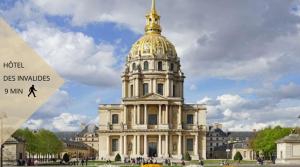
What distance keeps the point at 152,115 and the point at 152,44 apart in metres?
15.9

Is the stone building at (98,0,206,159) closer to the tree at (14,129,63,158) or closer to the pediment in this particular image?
the pediment

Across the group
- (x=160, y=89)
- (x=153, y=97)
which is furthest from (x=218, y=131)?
(x=153, y=97)

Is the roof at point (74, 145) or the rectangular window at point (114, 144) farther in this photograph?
the roof at point (74, 145)

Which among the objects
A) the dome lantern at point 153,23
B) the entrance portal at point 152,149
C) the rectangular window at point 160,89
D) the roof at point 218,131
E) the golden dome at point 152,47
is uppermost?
the dome lantern at point 153,23

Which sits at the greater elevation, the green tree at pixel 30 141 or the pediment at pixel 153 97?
the pediment at pixel 153 97

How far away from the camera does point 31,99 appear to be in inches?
856

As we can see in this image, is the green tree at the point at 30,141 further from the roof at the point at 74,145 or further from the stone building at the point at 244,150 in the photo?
the stone building at the point at 244,150

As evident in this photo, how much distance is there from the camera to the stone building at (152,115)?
116125 millimetres

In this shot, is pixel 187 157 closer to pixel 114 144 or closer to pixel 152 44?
pixel 114 144

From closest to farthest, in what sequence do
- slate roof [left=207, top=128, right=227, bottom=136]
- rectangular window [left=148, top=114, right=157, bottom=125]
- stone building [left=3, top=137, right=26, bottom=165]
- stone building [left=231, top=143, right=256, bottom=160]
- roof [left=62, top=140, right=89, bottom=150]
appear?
1. stone building [left=3, top=137, right=26, bottom=165]
2. rectangular window [left=148, top=114, right=157, bottom=125]
3. stone building [left=231, top=143, right=256, bottom=160]
4. roof [left=62, top=140, right=89, bottom=150]
5. slate roof [left=207, top=128, right=227, bottom=136]

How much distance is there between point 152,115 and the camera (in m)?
118

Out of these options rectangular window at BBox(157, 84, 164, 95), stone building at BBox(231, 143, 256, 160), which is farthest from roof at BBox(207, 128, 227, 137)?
rectangular window at BBox(157, 84, 164, 95)

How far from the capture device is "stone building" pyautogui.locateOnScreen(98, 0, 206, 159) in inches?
4572

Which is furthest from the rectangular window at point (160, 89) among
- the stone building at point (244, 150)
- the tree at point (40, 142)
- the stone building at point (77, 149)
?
the stone building at point (77, 149)
